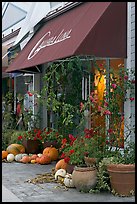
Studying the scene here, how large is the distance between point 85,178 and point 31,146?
4.58 metres

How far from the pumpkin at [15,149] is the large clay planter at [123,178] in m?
4.84

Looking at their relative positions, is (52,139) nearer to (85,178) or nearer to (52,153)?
(52,153)

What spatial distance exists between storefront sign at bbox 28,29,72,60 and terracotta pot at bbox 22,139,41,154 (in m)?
2.45

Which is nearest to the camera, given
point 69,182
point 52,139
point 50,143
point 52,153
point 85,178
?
point 85,178

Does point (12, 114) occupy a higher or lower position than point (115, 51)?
lower

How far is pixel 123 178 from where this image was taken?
6.95 meters

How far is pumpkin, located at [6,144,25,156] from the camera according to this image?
11.3 meters

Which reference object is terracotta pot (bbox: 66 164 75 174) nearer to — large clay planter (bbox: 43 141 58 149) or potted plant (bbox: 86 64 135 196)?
potted plant (bbox: 86 64 135 196)

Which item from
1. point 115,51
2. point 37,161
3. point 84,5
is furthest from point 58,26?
point 37,161

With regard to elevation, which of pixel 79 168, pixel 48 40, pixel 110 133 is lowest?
pixel 79 168

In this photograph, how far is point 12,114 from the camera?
1474cm

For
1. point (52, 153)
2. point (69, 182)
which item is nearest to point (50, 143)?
point (52, 153)

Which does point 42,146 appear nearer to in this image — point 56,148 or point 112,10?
point 56,148

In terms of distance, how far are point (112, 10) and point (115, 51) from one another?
31.9 inches
